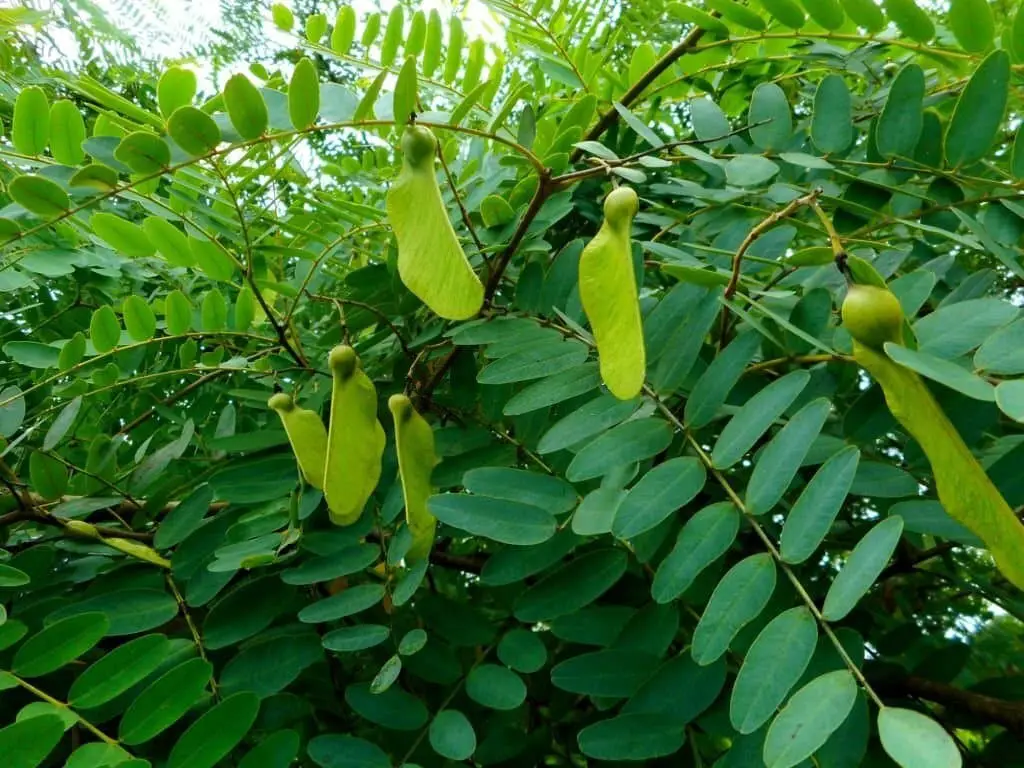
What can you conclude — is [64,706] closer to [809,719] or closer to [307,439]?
[307,439]

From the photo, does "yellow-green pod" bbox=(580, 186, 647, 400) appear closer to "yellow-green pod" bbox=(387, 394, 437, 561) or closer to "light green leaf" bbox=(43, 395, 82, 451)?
"yellow-green pod" bbox=(387, 394, 437, 561)

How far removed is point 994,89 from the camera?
1.52 feet

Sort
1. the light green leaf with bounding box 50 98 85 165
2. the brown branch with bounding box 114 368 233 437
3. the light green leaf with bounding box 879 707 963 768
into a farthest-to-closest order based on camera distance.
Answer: the brown branch with bounding box 114 368 233 437
the light green leaf with bounding box 50 98 85 165
the light green leaf with bounding box 879 707 963 768

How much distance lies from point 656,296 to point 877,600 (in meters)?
0.28

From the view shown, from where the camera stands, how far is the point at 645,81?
0.54 m

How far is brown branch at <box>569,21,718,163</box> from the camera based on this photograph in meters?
0.54

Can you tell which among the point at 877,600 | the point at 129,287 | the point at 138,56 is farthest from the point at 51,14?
the point at 877,600

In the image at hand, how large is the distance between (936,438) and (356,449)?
0.90 feet

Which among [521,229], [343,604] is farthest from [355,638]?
[521,229]

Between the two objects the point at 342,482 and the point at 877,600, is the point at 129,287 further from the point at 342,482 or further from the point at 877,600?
the point at 877,600

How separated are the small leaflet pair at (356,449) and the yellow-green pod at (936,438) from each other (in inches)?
9.0

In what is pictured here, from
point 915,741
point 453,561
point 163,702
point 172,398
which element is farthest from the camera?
point 172,398

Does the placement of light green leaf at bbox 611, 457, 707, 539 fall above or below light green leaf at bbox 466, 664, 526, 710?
above

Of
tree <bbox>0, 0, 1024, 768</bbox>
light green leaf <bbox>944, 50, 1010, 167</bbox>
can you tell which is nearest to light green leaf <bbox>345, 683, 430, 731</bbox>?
tree <bbox>0, 0, 1024, 768</bbox>
